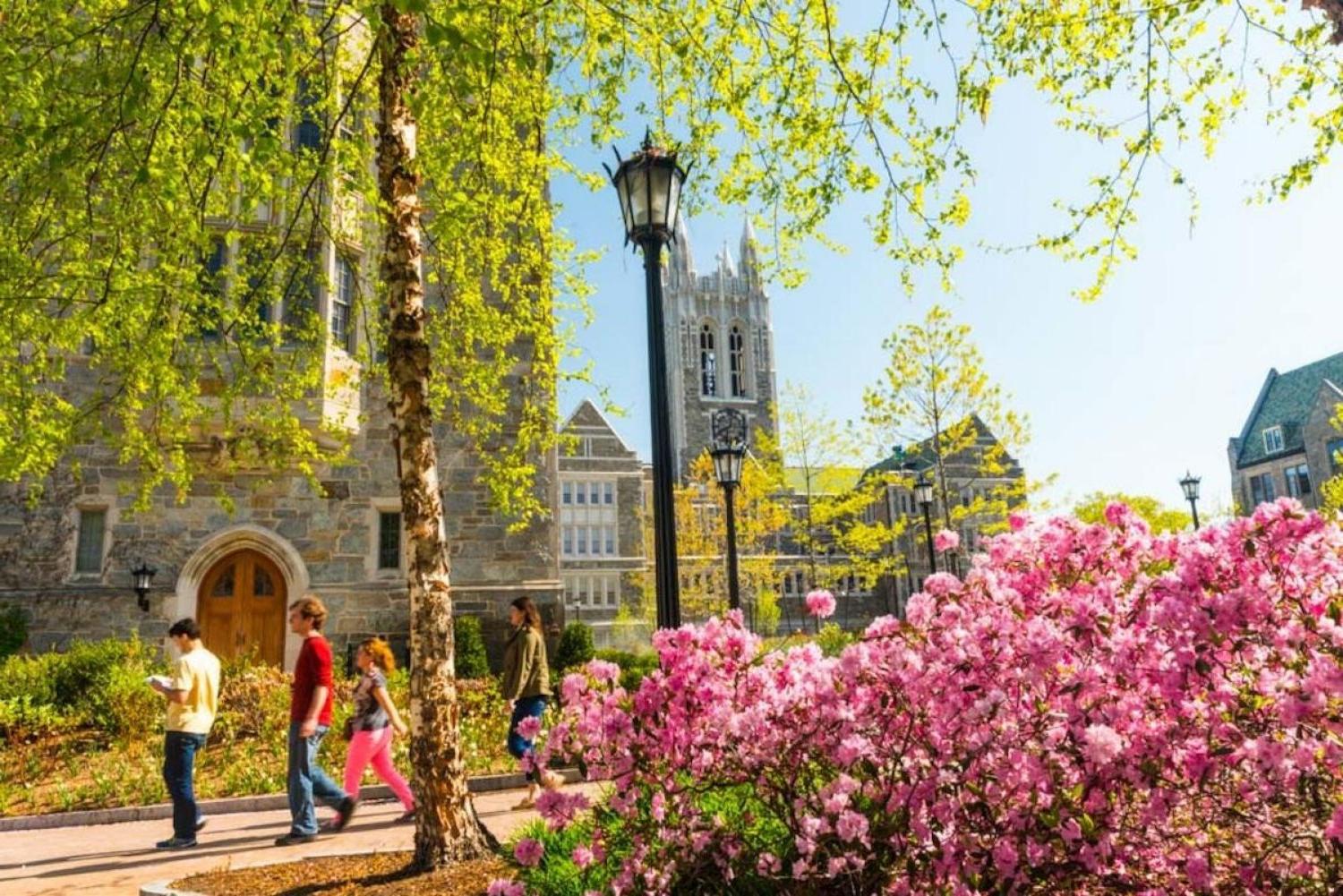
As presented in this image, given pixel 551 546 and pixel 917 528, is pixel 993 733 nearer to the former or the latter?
pixel 551 546

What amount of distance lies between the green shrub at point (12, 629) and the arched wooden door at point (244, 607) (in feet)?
7.91

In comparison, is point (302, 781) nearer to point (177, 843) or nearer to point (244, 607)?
point (177, 843)

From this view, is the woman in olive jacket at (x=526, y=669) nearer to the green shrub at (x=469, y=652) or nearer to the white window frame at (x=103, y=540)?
the green shrub at (x=469, y=652)

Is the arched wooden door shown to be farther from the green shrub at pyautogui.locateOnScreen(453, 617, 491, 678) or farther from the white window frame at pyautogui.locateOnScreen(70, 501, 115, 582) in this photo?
the green shrub at pyautogui.locateOnScreen(453, 617, 491, 678)

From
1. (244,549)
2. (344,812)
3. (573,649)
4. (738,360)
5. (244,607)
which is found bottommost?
(344,812)

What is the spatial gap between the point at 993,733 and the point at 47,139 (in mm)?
4907

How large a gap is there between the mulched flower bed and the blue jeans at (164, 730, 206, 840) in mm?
1510

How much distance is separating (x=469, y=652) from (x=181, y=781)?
7.46 metres

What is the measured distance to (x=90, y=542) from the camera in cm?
1388

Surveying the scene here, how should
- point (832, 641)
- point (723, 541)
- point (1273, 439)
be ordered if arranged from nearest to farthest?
point (832, 641) → point (723, 541) → point (1273, 439)

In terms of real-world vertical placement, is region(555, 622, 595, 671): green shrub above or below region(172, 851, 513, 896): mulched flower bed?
above

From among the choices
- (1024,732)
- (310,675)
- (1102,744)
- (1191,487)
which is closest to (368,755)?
(310,675)

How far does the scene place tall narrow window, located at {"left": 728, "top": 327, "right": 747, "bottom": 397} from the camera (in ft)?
225

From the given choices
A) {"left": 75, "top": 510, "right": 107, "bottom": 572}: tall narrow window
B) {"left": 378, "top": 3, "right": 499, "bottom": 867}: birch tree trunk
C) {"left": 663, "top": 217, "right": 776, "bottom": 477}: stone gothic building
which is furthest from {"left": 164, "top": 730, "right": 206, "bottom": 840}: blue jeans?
{"left": 663, "top": 217, "right": 776, "bottom": 477}: stone gothic building
